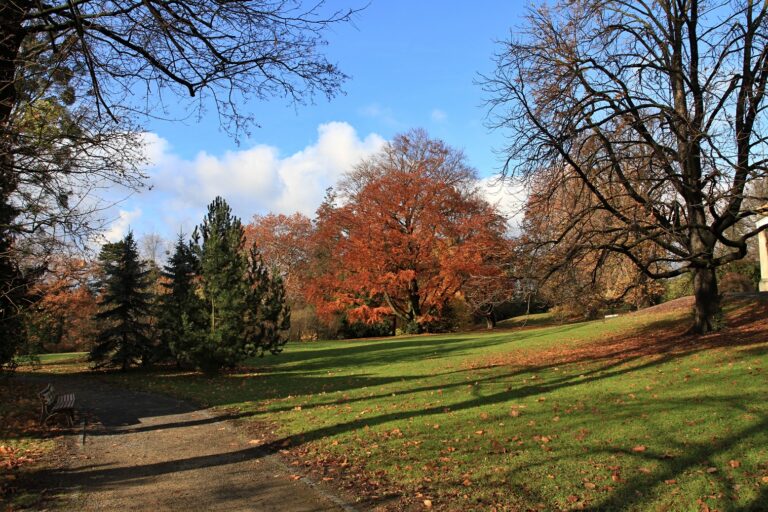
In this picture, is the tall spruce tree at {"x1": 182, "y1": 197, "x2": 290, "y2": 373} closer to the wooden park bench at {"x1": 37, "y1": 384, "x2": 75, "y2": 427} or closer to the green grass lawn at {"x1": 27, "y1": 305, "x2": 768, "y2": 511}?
the green grass lawn at {"x1": 27, "y1": 305, "x2": 768, "y2": 511}

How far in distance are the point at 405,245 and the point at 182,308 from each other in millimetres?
21850

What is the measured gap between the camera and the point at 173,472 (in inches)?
262

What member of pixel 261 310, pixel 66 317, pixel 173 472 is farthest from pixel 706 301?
pixel 66 317

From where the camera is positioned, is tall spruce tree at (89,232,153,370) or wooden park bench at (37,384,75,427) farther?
tall spruce tree at (89,232,153,370)

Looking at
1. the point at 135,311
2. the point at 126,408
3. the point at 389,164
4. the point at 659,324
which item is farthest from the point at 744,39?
the point at 389,164

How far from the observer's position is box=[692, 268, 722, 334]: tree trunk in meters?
14.2

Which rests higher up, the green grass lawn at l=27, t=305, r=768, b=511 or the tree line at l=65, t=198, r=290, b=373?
the tree line at l=65, t=198, r=290, b=373

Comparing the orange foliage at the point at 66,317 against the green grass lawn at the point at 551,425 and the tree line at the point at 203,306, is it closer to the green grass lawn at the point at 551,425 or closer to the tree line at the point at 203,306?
the tree line at the point at 203,306

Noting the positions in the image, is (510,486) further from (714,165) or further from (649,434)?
(714,165)

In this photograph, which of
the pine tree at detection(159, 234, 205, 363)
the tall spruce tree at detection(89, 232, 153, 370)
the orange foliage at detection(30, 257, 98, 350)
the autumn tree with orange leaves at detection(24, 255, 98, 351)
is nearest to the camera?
the autumn tree with orange leaves at detection(24, 255, 98, 351)

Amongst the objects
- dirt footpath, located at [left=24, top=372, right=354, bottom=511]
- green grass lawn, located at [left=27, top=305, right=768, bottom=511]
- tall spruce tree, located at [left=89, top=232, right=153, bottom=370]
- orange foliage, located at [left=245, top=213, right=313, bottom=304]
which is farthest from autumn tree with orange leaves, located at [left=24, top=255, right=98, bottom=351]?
orange foliage, located at [left=245, top=213, right=313, bottom=304]

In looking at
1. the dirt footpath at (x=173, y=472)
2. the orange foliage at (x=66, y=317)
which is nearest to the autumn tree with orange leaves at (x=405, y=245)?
the orange foliage at (x=66, y=317)

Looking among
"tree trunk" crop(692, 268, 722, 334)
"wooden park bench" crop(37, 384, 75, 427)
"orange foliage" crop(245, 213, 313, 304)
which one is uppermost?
"orange foliage" crop(245, 213, 313, 304)

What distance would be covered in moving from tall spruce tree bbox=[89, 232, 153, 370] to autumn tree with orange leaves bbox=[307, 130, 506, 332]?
63.1 ft
